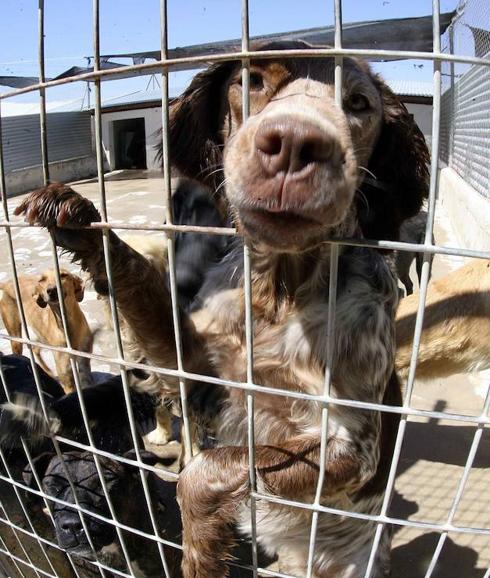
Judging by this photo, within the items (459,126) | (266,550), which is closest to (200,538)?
(266,550)

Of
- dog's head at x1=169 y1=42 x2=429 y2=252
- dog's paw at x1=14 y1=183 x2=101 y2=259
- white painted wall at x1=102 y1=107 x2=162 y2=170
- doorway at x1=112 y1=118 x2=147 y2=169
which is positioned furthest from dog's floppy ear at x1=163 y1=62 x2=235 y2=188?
doorway at x1=112 y1=118 x2=147 y2=169

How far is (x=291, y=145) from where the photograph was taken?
3.83 ft

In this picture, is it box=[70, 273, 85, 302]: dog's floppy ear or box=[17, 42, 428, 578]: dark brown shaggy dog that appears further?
box=[70, 273, 85, 302]: dog's floppy ear

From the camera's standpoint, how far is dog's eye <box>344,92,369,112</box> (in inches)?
74.3

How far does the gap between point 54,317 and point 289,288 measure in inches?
139

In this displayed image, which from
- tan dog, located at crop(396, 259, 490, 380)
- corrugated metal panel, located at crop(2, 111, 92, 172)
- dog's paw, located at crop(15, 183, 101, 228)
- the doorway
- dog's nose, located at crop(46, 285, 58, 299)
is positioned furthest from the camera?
the doorway

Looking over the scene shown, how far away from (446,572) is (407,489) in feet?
2.02

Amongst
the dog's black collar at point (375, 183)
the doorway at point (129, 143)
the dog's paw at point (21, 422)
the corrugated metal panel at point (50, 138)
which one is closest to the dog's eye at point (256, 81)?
the dog's black collar at point (375, 183)

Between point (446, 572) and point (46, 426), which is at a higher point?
point (46, 426)

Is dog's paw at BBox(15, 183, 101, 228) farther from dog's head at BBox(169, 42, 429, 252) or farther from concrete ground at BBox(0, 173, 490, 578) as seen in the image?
concrete ground at BBox(0, 173, 490, 578)

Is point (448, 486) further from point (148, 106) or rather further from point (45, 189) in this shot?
point (148, 106)

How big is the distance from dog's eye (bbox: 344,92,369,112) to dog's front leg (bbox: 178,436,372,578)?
3.79 ft

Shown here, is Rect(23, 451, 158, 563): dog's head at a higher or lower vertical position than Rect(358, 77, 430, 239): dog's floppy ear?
lower

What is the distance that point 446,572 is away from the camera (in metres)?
2.66
